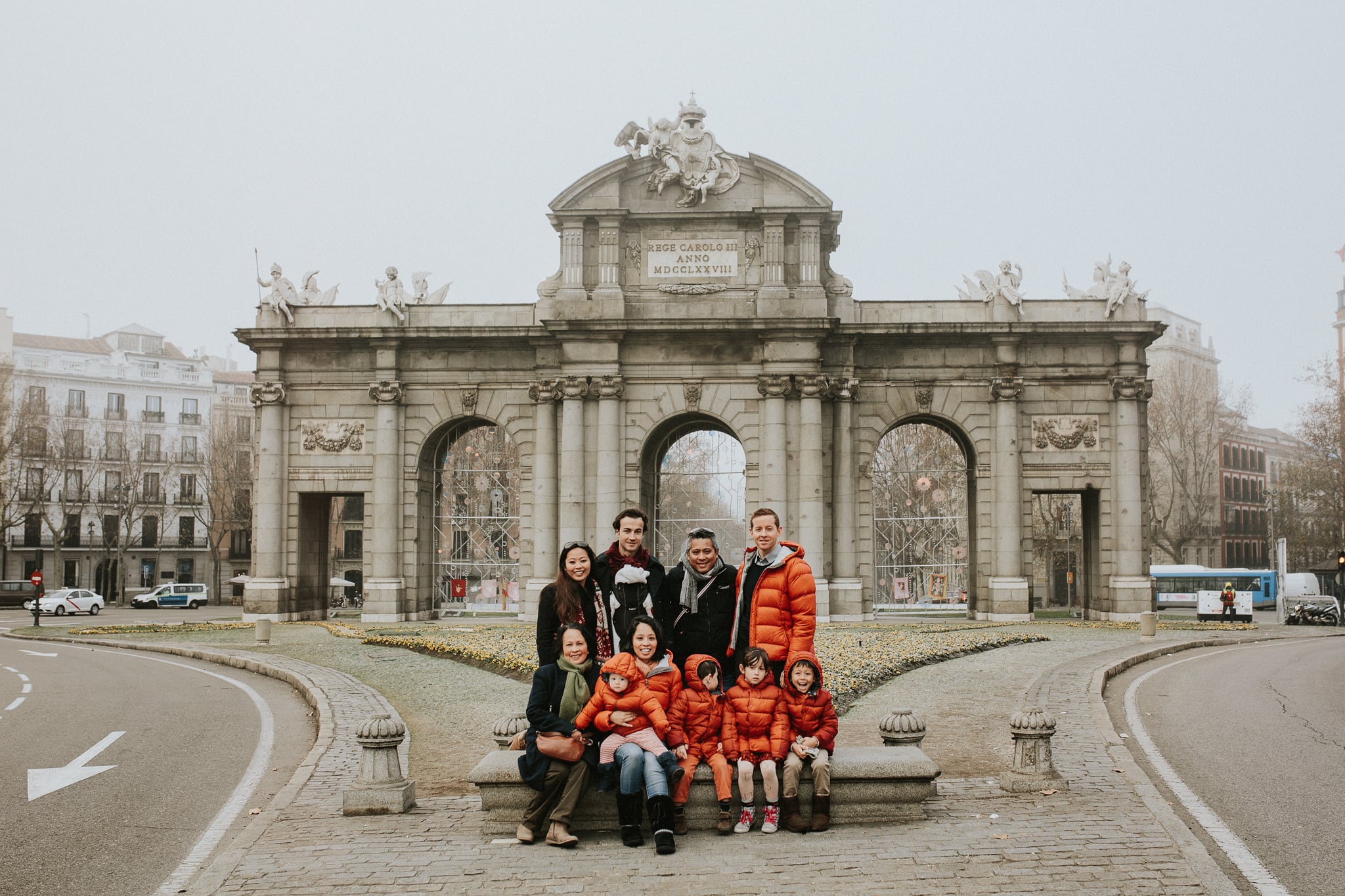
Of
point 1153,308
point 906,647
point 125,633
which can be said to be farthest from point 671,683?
point 1153,308

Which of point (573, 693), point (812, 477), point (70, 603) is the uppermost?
point (812, 477)

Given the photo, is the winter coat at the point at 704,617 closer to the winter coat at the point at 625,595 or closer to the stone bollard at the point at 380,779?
the winter coat at the point at 625,595

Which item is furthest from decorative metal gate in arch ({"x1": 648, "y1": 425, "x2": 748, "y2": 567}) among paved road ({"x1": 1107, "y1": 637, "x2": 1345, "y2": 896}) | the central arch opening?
paved road ({"x1": 1107, "y1": 637, "x2": 1345, "y2": 896})

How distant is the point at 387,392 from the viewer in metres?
38.7

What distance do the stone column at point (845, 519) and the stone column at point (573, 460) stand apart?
310 inches

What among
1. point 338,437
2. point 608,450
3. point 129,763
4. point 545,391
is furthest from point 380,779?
point 338,437

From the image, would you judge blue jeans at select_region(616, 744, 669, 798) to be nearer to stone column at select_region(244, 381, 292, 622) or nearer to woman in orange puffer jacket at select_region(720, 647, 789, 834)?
woman in orange puffer jacket at select_region(720, 647, 789, 834)

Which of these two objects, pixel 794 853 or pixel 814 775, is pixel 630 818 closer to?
pixel 794 853

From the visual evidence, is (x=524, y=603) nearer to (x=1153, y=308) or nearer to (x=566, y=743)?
(x=566, y=743)

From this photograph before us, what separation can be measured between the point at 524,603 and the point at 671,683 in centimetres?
2843

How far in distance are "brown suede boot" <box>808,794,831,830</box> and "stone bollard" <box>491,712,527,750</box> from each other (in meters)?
2.89

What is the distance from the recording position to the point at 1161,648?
2717cm


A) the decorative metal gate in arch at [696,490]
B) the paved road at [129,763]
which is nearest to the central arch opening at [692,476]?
the decorative metal gate in arch at [696,490]

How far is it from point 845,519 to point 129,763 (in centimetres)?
2676
